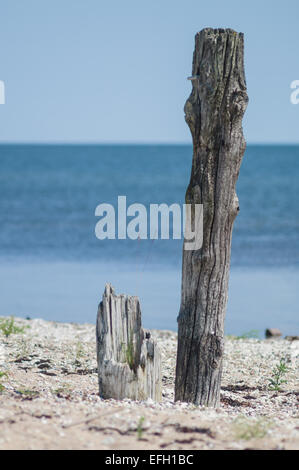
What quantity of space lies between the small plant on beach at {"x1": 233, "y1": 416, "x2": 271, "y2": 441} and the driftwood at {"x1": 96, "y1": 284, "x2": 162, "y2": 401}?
3.59 ft

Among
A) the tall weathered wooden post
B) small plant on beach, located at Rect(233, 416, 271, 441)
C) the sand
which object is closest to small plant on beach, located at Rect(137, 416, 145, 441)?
the sand

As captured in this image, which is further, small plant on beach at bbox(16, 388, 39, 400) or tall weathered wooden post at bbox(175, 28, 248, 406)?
tall weathered wooden post at bbox(175, 28, 248, 406)

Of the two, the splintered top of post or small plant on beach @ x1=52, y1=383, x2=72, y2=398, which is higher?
the splintered top of post

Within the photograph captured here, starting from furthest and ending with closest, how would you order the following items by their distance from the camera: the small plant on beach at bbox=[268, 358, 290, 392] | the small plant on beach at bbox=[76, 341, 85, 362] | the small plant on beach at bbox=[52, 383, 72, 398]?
the small plant on beach at bbox=[76, 341, 85, 362]
the small plant on beach at bbox=[268, 358, 290, 392]
the small plant on beach at bbox=[52, 383, 72, 398]

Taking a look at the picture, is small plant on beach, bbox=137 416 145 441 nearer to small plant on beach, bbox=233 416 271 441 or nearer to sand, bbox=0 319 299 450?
sand, bbox=0 319 299 450

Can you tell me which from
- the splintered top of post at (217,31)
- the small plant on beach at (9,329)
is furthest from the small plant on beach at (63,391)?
the splintered top of post at (217,31)

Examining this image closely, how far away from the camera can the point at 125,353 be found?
5977mm

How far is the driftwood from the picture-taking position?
584cm

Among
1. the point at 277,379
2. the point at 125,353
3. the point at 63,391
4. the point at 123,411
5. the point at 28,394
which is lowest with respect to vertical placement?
the point at 277,379

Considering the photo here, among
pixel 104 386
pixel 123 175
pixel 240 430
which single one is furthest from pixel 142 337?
pixel 123 175

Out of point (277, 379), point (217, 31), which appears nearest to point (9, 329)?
point (277, 379)

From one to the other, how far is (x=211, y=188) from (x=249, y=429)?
2.23 meters

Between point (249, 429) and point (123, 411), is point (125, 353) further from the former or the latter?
point (249, 429)
